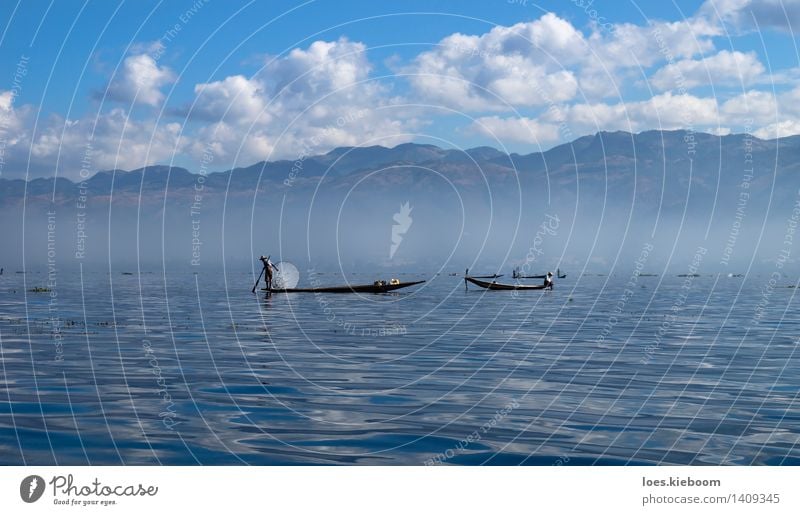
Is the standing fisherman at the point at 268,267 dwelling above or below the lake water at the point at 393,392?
above

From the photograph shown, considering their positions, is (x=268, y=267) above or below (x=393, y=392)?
above

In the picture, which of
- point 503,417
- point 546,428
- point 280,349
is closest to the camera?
point 546,428

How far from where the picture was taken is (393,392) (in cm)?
2500

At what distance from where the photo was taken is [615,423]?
20.2 metres

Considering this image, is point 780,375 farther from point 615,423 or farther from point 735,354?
point 615,423

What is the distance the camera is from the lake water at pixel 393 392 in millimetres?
17562

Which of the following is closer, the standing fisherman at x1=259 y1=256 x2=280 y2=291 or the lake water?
the lake water

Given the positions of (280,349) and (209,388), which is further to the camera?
(280,349)

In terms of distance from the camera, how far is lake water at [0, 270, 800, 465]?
1756 centimetres

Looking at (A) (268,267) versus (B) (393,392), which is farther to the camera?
(A) (268,267)

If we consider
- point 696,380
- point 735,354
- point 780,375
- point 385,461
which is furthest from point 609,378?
point 385,461

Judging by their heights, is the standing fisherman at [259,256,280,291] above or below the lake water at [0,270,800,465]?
above

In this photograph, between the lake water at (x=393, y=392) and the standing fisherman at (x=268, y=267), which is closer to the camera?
the lake water at (x=393, y=392)
